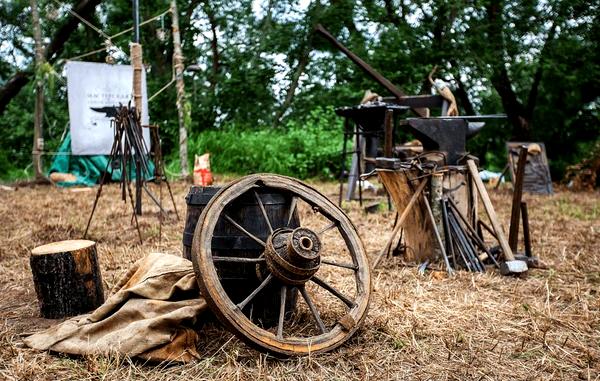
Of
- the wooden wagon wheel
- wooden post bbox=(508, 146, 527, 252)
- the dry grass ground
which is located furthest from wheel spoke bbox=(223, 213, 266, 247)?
wooden post bbox=(508, 146, 527, 252)

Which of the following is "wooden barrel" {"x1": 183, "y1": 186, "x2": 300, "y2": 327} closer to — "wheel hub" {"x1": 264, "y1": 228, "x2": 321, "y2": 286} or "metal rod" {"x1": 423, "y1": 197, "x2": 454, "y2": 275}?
"wheel hub" {"x1": 264, "y1": 228, "x2": 321, "y2": 286}

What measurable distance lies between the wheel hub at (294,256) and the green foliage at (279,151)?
833cm

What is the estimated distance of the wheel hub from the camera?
2459mm

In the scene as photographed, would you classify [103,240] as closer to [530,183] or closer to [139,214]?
[139,214]

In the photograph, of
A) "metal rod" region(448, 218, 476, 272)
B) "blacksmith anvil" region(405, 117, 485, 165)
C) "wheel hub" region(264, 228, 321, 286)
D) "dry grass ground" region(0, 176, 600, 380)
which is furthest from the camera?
"blacksmith anvil" region(405, 117, 485, 165)

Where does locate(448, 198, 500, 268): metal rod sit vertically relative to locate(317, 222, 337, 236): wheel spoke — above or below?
below

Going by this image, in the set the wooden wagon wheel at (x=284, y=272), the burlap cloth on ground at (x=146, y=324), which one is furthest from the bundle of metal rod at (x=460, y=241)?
the burlap cloth on ground at (x=146, y=324)

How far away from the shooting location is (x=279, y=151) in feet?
36.8

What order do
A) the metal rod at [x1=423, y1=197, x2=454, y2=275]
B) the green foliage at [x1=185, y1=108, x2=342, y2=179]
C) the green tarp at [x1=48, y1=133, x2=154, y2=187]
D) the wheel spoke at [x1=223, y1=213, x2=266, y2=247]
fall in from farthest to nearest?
the green foliage at [x1=185, y1=108, x2=342, y2=179] < the green tarp at [x1=48, y1=133, x2=154, y2=187] < the metal rod at [x1=423, y1=197, x2=454, y2=275] < the wheel spoke at [x1=223, y1=213, x2=266, y2=247]

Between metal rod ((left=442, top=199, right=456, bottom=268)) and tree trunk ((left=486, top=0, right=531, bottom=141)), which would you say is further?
tree trunk ((left=486, top=0, right=531, bottom=141))

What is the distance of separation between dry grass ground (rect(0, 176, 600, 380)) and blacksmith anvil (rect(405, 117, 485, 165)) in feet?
3.35

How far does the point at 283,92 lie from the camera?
47.0 ft

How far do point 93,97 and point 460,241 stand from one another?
784cm

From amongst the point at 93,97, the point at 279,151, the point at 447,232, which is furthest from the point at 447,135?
the point at 93,97
